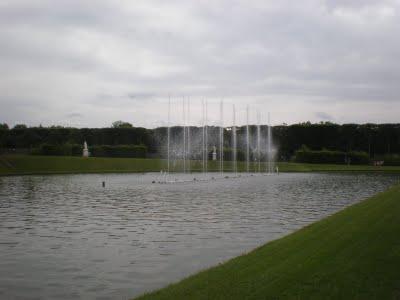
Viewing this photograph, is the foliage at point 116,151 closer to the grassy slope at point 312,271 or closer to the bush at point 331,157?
the bush at point 331,157

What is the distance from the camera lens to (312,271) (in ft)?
28.0

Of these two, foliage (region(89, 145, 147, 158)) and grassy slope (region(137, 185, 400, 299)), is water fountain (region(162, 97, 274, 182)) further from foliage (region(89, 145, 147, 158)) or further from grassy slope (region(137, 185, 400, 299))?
grassy slope (region(137, 185, 400, 299))

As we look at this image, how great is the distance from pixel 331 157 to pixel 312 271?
76.6 meters

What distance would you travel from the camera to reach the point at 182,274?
1024 cm

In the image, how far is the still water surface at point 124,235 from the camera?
9.80 metres

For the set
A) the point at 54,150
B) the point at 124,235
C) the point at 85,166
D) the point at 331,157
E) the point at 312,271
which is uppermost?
the point at 54,150

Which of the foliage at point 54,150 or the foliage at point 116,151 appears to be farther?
the foliage at point 116,151

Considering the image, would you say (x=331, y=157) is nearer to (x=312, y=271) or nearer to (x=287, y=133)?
(x=287, y=133)

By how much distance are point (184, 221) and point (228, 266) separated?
8.13 meters

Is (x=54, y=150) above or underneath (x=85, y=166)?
above

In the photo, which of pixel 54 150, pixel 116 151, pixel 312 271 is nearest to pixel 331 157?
pixel 116 151

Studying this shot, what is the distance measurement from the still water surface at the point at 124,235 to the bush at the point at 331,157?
185 feet

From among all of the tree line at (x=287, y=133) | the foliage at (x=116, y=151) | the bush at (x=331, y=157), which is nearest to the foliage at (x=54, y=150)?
the foliage at (x=116, y=151)

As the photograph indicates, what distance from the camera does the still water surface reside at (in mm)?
9805
